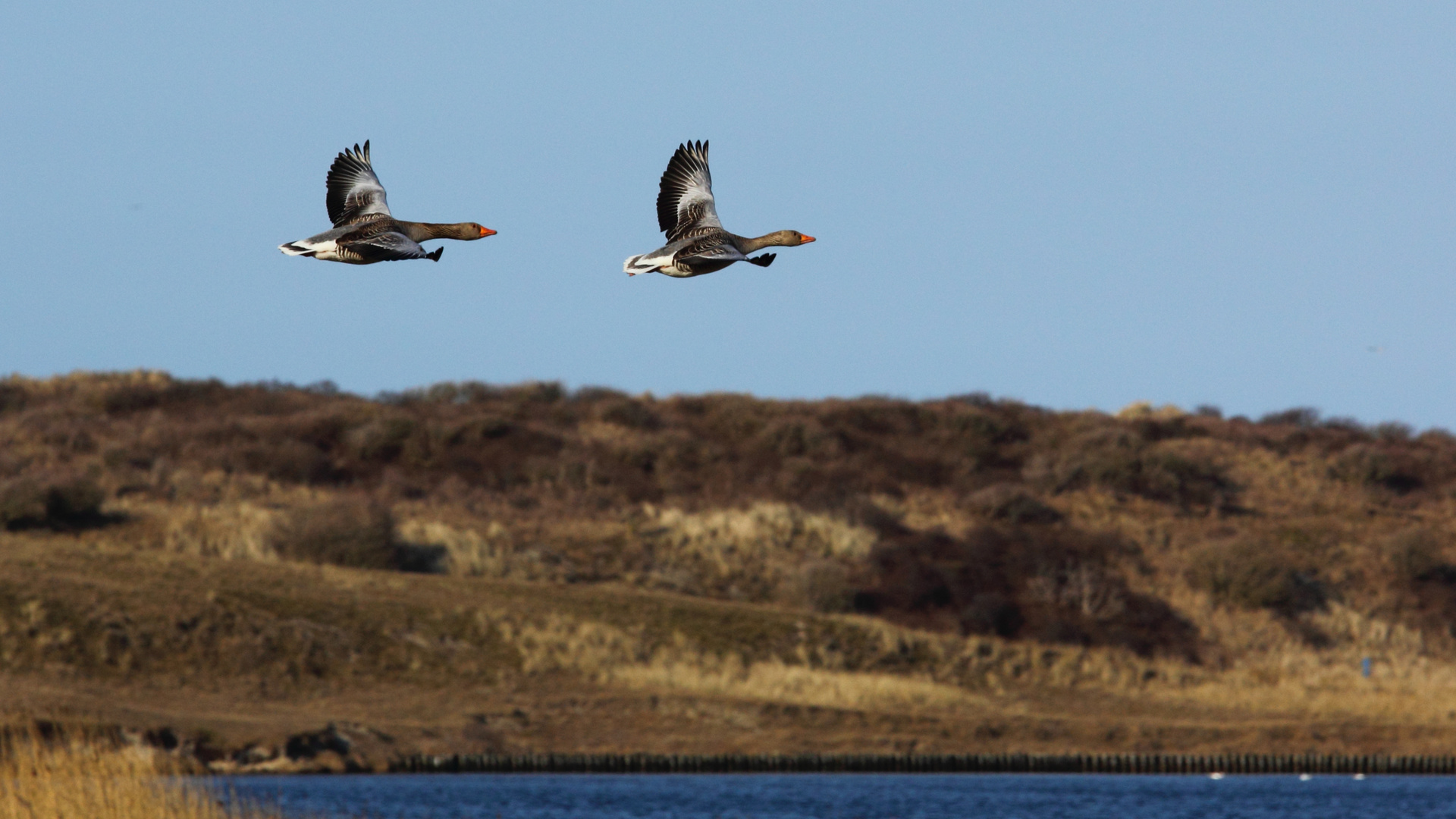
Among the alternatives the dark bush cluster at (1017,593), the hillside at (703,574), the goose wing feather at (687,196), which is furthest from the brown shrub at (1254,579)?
the goose wing feather at (687,196)

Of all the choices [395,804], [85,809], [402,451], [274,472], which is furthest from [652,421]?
[85,809]

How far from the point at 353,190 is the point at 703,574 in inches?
2218

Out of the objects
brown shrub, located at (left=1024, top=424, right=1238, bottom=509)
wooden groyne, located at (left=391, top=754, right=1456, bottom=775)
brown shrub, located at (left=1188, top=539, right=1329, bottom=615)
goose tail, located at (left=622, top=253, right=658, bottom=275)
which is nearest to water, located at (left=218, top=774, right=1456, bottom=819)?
wooden groyne, located at (left=391, top=754, right=1456, bottom=775)

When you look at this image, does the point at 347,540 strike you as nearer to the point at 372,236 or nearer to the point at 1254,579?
the point at 1254,579

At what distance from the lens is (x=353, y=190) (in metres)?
12.7

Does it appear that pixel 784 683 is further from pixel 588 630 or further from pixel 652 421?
pixel 652 421

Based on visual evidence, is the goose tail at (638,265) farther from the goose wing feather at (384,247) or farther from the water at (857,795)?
the water at (857,795)

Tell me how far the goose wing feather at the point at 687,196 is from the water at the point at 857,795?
2245 centimetres

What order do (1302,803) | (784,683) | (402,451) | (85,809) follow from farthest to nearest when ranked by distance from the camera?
(402,451) < (784,683) < (1302,803) < (85,809)

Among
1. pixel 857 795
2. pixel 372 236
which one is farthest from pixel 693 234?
pixel 857 795

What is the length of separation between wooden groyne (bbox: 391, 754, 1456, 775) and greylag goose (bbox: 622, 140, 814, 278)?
3403 cm

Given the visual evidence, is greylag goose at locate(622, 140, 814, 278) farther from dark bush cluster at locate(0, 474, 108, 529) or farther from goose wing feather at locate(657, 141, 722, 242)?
dark bush cluster at locate(0, 474, 108, 529)

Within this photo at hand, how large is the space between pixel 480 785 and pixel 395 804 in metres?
5.39

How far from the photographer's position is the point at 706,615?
197 feet
